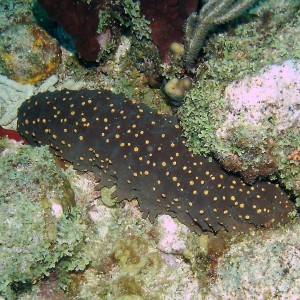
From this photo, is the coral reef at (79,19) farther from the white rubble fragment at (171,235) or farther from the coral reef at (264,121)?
the white rubble fragment at (171,235)

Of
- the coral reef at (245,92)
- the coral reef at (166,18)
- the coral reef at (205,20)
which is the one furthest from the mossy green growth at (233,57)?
the coral reef at (166,18)

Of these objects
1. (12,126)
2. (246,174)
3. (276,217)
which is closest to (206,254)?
(276,217)

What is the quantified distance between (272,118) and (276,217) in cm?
134

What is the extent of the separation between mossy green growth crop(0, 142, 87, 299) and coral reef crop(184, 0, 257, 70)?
1988 mm

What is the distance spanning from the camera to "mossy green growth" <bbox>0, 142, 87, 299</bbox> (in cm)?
333

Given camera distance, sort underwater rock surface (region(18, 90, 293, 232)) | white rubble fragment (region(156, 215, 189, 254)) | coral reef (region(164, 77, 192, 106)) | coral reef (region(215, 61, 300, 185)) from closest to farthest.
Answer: coral reef (region(215, 61, 300, 185)) < underwater rock surface (region(18, 90, 293, 232)) < coral reef (region(164, 77, 192, 106)) < white rubble fragment (region(156, 215, 189, 254))

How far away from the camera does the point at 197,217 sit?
398cm

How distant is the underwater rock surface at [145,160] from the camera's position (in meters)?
3.76

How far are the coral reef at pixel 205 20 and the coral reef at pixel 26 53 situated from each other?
188cm

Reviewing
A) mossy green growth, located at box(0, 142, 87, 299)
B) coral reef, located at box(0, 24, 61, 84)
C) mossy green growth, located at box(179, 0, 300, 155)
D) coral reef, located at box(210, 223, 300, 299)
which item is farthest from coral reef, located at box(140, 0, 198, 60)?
coral reef, located at box(210, 223, 300, 299)

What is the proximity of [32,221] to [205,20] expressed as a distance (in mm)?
2672

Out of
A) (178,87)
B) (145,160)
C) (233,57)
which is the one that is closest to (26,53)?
(178,87)

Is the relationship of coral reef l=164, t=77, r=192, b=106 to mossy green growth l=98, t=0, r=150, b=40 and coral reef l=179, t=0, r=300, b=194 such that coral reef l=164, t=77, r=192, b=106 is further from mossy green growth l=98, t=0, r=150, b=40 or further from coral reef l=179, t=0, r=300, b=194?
mossy green growth l=98, t=0, r=150, b=40

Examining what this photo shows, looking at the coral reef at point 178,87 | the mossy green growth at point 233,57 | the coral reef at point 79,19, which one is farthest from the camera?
the coral reef at point 178,87
